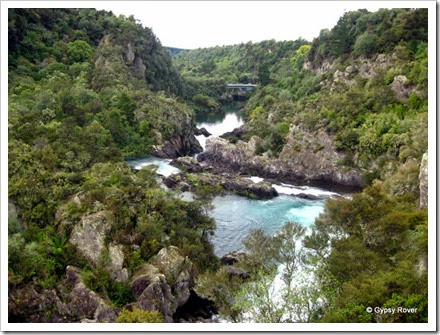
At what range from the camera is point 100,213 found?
1684 centimetres

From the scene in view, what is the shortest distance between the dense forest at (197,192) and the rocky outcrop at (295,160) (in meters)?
0.12

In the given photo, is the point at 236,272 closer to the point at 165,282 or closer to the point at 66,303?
the point at 165,282

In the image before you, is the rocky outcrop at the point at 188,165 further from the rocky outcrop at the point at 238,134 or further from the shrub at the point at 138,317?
the shrub at the point at 138,317

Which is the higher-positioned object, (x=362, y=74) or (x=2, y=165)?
(x=362, y=74)

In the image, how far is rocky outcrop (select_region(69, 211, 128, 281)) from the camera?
15.8 metres

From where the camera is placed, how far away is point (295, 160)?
35125 mm

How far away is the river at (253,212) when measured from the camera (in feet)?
75.0

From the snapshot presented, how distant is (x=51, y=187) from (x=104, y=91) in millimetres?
21620

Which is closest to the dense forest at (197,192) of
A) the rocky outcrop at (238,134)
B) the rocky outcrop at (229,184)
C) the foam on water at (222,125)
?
the rocky outcrop at (238,134)

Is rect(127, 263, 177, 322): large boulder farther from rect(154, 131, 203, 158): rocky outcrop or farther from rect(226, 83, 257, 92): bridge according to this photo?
rect(226, 83, 257, 92): bridge

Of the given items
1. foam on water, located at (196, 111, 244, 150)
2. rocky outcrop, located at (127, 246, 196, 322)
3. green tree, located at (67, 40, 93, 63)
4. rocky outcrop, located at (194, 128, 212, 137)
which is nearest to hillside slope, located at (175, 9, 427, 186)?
foam on water, located at (196, 111, 244, 150)

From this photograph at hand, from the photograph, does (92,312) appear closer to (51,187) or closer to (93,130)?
(51,187)

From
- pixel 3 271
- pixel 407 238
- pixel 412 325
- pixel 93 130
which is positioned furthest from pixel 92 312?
pixel 93 130

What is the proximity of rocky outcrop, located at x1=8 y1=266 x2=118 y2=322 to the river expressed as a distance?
26.0ft
